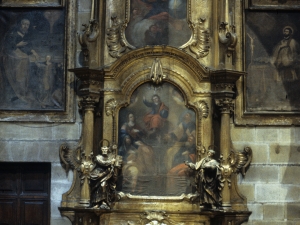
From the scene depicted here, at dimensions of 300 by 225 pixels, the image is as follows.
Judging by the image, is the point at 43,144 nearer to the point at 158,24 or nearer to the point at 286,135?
the point at 158,24

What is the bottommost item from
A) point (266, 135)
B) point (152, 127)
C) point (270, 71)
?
point (266, 135)

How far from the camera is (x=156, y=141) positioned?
43.9ft

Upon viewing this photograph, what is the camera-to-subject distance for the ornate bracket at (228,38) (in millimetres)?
13258

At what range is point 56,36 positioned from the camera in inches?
552

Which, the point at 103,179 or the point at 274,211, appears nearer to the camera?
the point at 103,179

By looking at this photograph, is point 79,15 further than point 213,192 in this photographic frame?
Yes

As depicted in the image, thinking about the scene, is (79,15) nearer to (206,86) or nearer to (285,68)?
(206,86)

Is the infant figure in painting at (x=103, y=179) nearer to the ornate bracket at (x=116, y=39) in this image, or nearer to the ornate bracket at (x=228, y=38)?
the ornate bracket at (x=116, y=39)

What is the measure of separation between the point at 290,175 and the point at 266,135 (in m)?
0.82

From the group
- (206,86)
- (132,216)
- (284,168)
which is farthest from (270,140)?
(132,216)

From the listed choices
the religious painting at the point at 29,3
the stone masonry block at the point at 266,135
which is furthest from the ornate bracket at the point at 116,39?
the stone masonry block at the point at 266,135

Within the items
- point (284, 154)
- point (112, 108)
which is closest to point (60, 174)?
point (112, 108)

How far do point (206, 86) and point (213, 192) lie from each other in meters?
1.87

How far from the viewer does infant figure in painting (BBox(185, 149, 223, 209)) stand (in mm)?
12875
